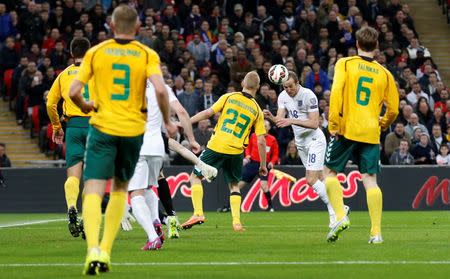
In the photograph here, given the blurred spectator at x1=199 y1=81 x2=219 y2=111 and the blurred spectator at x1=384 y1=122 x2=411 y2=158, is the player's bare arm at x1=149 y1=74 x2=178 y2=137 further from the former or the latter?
the blurred spectator at x1=384 y1=122 x2=411 y2=158

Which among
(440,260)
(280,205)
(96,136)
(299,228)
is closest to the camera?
(96,136)

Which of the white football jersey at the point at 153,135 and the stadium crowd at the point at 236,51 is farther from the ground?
the white football jersey at the point at 153,135

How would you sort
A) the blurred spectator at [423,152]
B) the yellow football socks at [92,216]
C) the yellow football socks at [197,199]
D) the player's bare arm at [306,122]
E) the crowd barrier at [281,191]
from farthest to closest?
1. the blurred spectator at [423,152]
2. the crowd barrier at [281,191]
3. the yellow football socks at [197,199]
4. the player's bare arm at [306,122]
5. the yellow football socks at [92,216]

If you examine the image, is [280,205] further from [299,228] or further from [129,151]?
[129,151]

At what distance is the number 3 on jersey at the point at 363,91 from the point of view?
1411cm

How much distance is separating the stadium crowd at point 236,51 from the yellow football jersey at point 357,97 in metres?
13.5

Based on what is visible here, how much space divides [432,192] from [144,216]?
14.8m

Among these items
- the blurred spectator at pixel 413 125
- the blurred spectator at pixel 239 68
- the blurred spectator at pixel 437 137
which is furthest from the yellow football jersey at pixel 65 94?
the blurred spectator at pixel 437 137

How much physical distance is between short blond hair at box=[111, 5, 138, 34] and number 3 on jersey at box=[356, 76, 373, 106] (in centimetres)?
434

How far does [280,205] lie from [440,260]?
1570cm

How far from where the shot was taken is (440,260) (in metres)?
11.6

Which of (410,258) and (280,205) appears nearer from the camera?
(410,258)

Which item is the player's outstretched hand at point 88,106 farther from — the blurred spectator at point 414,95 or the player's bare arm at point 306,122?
the blurred spectator at point 414,95

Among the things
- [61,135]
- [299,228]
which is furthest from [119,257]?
[299,228]
